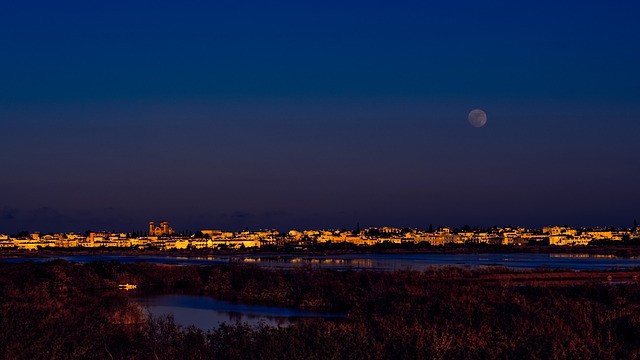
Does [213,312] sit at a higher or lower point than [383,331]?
lower

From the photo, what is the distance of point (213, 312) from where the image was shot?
32.9 m

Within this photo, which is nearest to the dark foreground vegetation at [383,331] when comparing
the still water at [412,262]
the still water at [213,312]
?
the still water at [213,312]

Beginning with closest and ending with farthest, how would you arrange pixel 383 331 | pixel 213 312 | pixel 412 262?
1. pixel 383 331
2. pixel 213 312
3. pixel 412 262

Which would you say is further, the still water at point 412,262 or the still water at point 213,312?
the still water at point 412,262

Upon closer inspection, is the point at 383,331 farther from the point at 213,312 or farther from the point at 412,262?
the point at 412,262

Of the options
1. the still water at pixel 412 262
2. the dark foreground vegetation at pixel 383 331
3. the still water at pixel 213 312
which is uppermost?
the dark foreground vegetation at pixel 383 331

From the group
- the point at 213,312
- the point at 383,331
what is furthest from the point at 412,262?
the point at 383,331

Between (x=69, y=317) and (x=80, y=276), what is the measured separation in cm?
2409

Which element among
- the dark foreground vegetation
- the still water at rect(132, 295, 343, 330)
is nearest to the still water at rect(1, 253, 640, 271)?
the still water at rect(132, 295, 343, 330)

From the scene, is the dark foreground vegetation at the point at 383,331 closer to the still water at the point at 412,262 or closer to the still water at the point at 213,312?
the still water at the point at 213,312

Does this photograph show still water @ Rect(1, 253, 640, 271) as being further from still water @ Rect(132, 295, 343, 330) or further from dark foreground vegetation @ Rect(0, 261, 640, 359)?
dark foreground vegetation @ Rect(0, 261, 640, 359)

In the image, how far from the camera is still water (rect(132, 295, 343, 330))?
29.0 metres

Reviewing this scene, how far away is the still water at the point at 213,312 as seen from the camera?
29016 millimetres

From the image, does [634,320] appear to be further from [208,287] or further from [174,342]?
[208,287]
